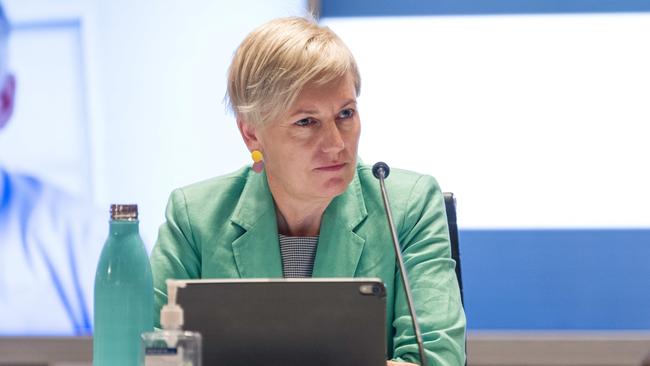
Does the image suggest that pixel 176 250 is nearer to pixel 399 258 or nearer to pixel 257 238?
pixel 257 238

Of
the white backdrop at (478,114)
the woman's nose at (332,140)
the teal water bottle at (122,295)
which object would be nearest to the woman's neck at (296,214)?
the woman's nose at (332,140)

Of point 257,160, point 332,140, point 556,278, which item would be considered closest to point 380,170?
point 332,140

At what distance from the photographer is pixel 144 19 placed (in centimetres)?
323

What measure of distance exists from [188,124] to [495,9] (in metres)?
1.08

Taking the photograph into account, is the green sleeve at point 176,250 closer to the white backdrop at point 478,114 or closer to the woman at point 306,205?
the woman at point 306,205

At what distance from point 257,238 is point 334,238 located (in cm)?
16

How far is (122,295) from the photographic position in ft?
4.86

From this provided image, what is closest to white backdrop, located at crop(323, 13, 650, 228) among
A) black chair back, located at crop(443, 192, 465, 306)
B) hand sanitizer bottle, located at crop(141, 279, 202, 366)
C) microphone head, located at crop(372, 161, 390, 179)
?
black chair back, located at crop(443, 192, 465, 306)

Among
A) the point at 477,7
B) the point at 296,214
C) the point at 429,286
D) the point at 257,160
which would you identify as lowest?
the point at 429,286

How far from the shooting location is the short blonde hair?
1881 mm

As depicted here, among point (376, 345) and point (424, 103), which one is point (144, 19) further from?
point (376, 345)

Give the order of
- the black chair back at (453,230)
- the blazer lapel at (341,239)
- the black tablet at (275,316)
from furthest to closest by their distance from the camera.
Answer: the black chair back at (453,230), the blazer lapel at (341,239), the black tablet at (275,316)

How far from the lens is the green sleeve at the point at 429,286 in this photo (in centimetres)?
177

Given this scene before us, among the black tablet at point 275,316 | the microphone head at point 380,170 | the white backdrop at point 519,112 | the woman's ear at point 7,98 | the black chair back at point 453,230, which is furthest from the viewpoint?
the woman's ear at point 7,98
